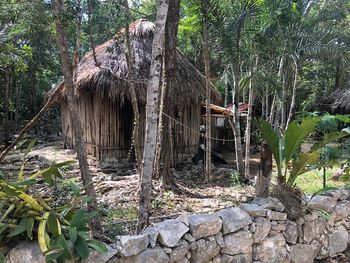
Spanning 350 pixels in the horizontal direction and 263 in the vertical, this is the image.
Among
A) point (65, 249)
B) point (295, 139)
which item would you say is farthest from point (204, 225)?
point (295, 139)

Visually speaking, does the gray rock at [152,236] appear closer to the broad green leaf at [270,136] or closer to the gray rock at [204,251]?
the gray rock at [204,251]

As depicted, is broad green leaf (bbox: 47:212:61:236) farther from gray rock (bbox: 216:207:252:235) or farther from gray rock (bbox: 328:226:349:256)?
gray rock (bbox: 328:226:349:256)

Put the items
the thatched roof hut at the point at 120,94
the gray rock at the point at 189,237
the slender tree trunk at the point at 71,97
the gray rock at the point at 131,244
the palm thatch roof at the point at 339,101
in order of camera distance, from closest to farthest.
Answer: the gray rock at the point at 131,244 < the gray rock at the point at 189,237 < the slender tree trunk at the point at 71,97 < the thatched roof hut at the point at 120,94 < the palm thatch roof at the point at 339,101

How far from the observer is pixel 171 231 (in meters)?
2.87

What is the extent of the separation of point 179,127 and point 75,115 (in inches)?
256

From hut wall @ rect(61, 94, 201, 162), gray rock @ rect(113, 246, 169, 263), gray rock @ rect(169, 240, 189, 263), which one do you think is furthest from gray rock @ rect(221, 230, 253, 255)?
hut wall @ rect(61, 94, 201, 162)

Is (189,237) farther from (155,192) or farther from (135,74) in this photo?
(135,74)

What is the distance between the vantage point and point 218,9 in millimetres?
6566

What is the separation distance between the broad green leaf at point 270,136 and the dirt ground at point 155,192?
1.51 m

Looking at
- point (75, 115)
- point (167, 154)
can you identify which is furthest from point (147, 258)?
point (167, 154)

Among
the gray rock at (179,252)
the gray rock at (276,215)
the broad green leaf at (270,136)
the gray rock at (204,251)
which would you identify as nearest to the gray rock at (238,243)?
the gray rock at (204,251)

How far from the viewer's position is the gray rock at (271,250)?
348cm

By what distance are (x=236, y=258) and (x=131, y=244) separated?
1238 mm

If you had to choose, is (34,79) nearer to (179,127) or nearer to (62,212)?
(179,127)
